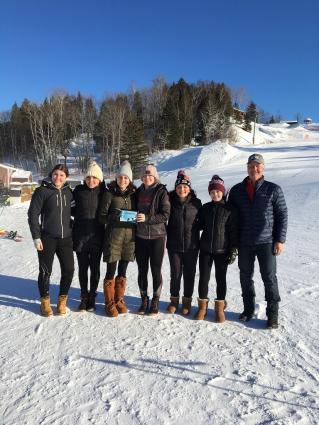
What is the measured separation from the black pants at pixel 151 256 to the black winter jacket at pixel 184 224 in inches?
5.9

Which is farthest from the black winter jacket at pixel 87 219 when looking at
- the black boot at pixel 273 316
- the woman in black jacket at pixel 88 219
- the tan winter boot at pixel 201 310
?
the black boot at pixel 273 316

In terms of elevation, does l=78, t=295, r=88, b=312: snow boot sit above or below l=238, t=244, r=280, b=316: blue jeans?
below

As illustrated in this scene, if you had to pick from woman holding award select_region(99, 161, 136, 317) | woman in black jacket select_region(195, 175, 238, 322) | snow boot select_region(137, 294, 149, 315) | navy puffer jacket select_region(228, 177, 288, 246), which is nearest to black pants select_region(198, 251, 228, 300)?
woman in black jacket select_region(195, 175, 238, 322)

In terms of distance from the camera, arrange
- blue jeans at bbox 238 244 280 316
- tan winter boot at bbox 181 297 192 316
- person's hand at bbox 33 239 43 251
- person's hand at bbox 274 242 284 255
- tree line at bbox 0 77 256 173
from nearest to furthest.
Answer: person's hand at bbox 274 242 284 255 < blue jeans at bbox 238 244 280 316 < person's hand at bbox 33 239 43 251 < tan winter boot at bbox 181 297 192 316 < tree line at bbox 0 77 256 173

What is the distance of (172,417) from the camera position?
259 cm

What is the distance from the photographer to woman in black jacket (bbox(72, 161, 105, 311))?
406cm

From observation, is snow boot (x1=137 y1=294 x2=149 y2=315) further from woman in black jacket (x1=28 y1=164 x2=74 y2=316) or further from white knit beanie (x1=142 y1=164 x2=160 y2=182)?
white knit beanie (x1=142 y1=164 x2=160 y2=182)

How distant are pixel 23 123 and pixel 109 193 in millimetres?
52105

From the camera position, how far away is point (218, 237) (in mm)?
3943

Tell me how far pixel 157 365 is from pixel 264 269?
1.53 metres

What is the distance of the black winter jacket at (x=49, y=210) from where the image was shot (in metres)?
3.99

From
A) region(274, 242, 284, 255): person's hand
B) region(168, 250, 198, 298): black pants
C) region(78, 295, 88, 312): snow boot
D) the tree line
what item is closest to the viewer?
region(274, 242, 284, 255): person's hand

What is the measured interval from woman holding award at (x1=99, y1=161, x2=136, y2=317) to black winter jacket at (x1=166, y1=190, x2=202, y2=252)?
1.47 ft

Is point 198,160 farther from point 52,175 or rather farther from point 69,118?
point 52,175
